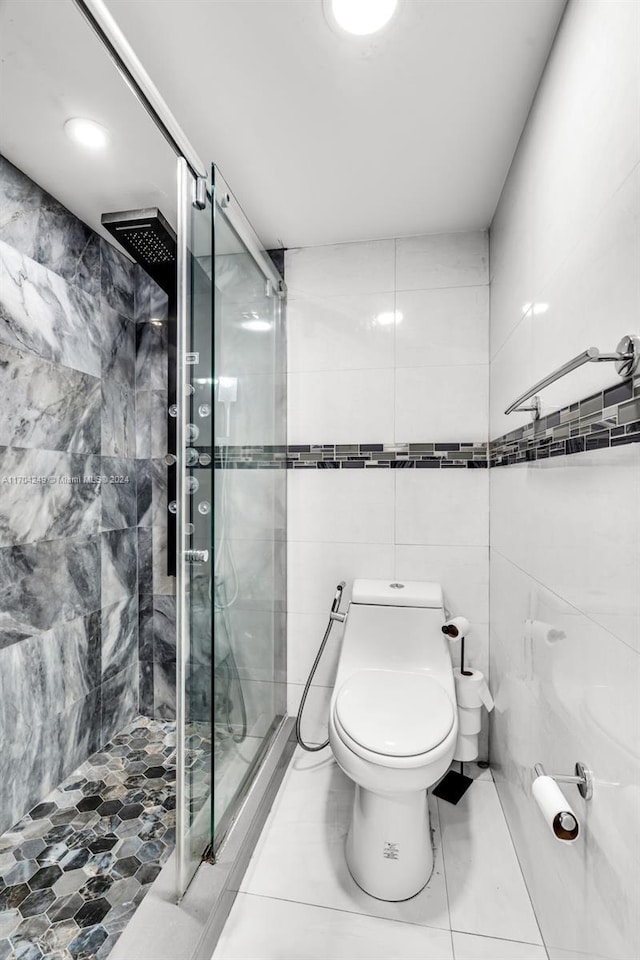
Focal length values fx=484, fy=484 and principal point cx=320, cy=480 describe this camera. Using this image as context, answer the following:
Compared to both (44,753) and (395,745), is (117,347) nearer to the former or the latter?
(44,753)

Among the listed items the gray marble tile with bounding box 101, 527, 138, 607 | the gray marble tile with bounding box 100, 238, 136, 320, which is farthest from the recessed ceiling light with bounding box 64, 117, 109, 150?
the gray marble tile with bounding box 101, 527, 138, 607

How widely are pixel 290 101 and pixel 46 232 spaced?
1033 mm

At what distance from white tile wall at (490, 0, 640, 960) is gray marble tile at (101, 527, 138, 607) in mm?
1670

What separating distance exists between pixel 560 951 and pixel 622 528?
104cm

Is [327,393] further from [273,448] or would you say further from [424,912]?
[424,912]

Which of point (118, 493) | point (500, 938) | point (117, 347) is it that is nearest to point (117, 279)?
point (117, 347)

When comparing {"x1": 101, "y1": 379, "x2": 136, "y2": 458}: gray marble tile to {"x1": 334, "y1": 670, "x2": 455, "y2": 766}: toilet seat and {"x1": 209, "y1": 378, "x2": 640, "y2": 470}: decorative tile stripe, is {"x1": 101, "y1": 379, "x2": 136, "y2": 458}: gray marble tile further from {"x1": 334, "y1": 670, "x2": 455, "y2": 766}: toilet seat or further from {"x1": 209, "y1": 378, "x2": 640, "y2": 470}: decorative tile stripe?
{"x1": 334, "y1": 670, "x2": 455, "y2": 766}: toilet seat

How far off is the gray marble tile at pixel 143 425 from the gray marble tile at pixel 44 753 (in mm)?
1086

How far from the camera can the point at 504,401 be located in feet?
5.79

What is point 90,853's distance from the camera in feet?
5.04

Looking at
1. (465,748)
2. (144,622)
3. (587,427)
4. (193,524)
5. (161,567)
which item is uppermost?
(587,427)

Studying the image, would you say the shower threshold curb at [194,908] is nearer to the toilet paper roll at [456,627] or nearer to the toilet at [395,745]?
the toilet at [395,745]

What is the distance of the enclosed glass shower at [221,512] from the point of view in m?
1.26

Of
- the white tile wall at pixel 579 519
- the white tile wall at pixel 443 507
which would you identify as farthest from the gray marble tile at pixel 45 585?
the white tile wall at pixel 579 519
